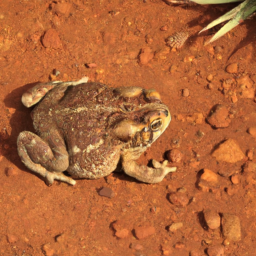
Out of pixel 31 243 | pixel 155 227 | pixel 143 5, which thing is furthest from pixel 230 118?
pixel 31 243

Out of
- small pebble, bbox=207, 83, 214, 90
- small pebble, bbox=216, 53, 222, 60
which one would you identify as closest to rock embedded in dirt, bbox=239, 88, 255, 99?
small pebble, bbox=207, 83, 214, 90

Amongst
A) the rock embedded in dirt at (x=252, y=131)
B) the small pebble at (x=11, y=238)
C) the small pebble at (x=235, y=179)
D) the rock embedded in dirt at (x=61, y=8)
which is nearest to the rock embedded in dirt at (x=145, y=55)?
the rock embedded in dirt at (x=61, y=8)

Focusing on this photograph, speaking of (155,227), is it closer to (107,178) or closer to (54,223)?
(107,178)

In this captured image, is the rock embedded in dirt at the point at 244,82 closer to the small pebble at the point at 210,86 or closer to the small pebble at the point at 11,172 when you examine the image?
the small pebble at the point at 210,86

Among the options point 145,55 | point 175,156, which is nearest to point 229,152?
point 175,156

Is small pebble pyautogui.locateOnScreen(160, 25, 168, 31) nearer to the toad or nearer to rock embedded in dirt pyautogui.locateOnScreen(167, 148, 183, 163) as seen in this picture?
the toad
